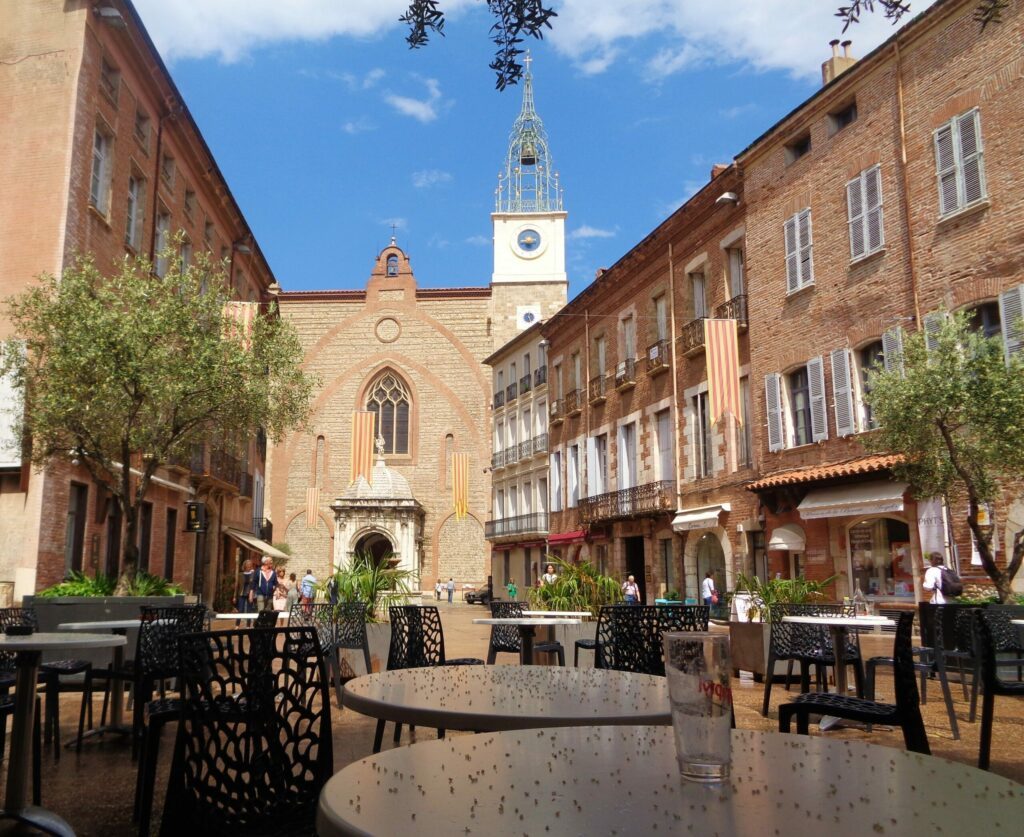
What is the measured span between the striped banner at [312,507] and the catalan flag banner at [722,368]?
27.2m

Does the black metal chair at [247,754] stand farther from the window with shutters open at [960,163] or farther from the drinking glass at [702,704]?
the window with shutters open at [960,163]

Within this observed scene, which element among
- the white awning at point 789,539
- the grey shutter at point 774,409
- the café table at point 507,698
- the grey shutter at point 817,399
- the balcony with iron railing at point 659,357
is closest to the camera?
the café table at point 507,698

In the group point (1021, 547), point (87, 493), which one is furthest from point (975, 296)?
point (87, 493)

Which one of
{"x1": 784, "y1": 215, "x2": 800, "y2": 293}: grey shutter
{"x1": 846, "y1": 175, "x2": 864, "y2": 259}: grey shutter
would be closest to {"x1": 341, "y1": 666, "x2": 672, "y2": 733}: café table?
{"x1": 846, "y1": 175, "x2": 864, "y2": 259}: grey shutter

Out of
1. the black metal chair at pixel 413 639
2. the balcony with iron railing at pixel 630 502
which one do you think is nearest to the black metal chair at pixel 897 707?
the black metal chair at pixel 413 639

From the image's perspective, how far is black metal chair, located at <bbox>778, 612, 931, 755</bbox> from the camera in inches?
140

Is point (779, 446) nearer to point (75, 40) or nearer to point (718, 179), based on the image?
point (718, 179)

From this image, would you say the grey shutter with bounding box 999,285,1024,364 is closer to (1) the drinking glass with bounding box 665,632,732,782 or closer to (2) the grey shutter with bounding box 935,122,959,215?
(2) the grey shutter with bounding box 935,122,959,215

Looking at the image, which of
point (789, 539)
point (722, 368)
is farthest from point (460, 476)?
point (789, 539)

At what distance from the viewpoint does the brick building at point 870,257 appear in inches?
514

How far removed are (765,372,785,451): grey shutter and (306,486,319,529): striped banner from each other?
27.8 metres

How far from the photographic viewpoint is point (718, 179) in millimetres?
19750

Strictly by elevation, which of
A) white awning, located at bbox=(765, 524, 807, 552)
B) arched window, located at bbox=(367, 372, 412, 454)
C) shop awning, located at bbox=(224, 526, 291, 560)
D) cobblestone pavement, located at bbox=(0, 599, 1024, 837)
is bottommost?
cobblestone pavement, located at bbox=(0, 599, 1024, 837)

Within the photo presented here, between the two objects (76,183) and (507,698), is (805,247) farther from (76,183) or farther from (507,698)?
(507,698)
